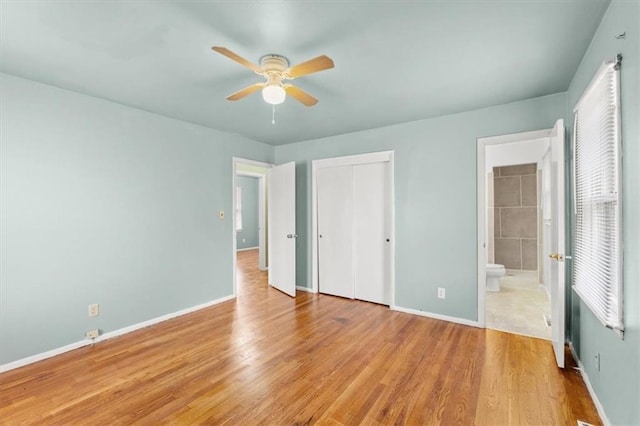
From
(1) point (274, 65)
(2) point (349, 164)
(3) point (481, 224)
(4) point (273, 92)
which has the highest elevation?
(1) point (274, 65)

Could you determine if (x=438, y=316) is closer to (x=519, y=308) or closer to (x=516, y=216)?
(x=519, y=308)

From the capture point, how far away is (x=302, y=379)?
2.25 meters

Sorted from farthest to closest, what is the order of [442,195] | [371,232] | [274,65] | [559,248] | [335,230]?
[335,230], [371,232], [442,195], [559,248], [274,65]

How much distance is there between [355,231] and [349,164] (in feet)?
3.28

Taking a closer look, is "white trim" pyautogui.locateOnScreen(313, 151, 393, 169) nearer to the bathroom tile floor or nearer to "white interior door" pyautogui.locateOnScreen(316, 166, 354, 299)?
"white interior door" pyautogui.locateOnScreen(316, 166, 354, 299)

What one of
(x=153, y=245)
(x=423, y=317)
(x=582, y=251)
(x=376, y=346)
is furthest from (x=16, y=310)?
(x=582, y=251)

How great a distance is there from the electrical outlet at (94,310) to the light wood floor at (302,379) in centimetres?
31

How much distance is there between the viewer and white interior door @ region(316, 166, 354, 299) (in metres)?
4.35

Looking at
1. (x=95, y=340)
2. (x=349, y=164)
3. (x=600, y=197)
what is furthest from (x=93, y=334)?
(x=600, y=197)

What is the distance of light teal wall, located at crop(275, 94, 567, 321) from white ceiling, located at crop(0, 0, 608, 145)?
0.25 m

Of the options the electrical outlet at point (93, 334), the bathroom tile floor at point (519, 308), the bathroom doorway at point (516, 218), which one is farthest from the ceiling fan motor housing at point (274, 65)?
the bathroom doorway at point (516, 218)

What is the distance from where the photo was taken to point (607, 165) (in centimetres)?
165

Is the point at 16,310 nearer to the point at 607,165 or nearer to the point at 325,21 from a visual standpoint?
the point at 325,21

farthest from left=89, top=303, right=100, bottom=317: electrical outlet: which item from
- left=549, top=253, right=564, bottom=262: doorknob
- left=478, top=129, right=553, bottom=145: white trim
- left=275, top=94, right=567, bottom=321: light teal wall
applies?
left=478, top=129, right=553, bottom=145: white trim
